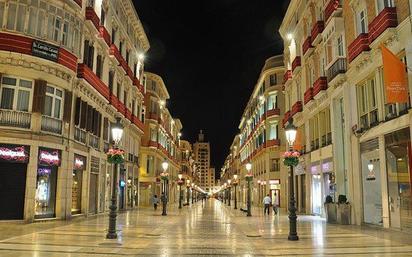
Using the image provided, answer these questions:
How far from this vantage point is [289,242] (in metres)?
15.6

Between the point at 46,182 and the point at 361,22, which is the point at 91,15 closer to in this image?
the point at 46,182

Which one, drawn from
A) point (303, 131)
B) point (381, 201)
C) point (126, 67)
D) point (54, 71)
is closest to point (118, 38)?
point (126, 67)

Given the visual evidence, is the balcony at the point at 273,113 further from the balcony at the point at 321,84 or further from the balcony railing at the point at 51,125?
the balcony railing at the point at 51,125

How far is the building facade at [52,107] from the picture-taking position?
22.6 meters

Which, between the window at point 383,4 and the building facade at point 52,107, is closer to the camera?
the window at point 383,4

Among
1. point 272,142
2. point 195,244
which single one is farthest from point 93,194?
point 272,142

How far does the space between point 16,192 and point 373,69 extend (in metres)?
20.0

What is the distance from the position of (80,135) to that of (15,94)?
651 centimetres

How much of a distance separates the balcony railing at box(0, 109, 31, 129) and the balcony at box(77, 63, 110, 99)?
5.08m

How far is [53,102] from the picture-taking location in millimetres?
25031

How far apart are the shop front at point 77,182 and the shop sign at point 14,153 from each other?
16.5 ft

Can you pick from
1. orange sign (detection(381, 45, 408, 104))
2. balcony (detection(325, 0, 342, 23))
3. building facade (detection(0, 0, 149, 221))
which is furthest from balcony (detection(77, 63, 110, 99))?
orange sign (detection(381, 45, 408, 104))

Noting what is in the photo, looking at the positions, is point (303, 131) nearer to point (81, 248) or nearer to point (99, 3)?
point (99, 3)

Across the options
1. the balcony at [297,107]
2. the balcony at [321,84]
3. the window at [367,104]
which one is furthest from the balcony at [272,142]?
the window at [367,104]
